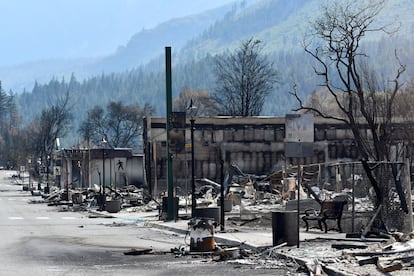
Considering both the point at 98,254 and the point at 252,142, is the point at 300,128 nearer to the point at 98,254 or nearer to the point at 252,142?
the point at 98,254

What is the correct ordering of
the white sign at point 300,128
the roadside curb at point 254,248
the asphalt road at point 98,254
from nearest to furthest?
the roadside curb at point 254,248
the asphalt road at point 98,254
the white sign at point 300,128

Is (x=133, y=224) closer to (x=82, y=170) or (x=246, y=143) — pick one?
(x=246, y=143)

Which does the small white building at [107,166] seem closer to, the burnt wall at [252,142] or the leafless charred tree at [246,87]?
the leafless charred tree at [246,87]

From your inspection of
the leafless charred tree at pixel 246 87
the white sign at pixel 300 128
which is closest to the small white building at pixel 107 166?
the leafless charred tree at pixel 246 87

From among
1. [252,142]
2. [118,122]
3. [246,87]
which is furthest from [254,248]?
[118,122]

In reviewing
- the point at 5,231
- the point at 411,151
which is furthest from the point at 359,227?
the point at 411,151

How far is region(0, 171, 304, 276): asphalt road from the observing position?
58.2ft

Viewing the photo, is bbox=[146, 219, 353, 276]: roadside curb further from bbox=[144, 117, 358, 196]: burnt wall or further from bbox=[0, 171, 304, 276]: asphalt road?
bbox=[144, 117, 358, 196]: burnt wall

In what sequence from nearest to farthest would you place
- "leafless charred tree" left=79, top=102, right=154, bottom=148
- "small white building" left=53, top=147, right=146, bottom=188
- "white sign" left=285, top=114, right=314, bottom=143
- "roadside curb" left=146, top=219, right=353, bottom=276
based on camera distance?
"roadside curb" left=146, top=219, right=353, bottom=276 → "white sign" left=285, top=114, right=314, bottom=143 → "small white building" left=53, top=147, right=146, bottom=188 → "leafless charred tree" left=79, top=102, right=154, bottom=148

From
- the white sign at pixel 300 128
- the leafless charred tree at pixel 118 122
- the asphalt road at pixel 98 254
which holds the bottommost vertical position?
the asphalt road at pixel 98 254

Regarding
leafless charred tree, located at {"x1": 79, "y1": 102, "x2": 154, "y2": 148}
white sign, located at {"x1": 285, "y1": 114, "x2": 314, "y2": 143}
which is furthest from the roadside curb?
leafless charred tree, located at {"x1": 79, "y1": 102, "x2": 154, "y2": 148}

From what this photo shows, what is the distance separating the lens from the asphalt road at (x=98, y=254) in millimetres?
17750

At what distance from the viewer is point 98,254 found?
22016 millimetres

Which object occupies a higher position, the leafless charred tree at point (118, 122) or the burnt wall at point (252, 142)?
the leafless charred tree at point (118, 122)
